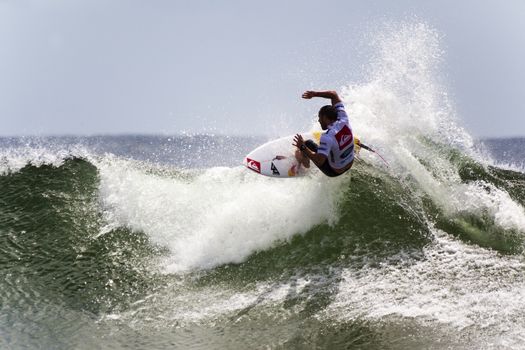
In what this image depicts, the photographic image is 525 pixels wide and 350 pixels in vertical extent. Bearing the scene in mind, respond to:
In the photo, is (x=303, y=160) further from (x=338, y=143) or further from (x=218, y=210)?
(x=218, y=210)

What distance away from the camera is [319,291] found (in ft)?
21.4

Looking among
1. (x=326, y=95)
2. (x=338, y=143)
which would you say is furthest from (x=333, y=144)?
(x=326, y=95)

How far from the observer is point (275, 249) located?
7.63 meters

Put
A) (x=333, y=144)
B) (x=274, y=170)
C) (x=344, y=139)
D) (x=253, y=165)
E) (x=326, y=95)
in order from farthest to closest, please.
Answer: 1. (x=253, y=165)
2. (x=274, y=170)
3. (x=326, y=95)
4. (x=344, y=139)
5. (x=333, y=144)

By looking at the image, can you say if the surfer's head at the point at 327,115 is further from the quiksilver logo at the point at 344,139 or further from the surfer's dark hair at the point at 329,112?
the quiksilver logo at the point at 344,139

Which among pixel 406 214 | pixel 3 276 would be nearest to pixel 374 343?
pixel 406 214

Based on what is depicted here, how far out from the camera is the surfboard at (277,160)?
8289 mm

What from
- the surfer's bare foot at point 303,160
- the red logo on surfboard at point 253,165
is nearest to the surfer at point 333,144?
the surfer's bare foot at point 303,160

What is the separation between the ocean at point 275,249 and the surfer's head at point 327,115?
88 centimetres

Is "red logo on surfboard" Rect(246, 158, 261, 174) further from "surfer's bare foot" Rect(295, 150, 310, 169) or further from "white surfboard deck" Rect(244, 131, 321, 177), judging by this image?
"surfer's bare foot" Rect(295, 150, 310, 169)

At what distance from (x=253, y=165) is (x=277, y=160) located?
0.40 m

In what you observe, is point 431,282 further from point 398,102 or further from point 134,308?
point 398,102

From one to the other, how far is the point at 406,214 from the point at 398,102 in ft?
9.04

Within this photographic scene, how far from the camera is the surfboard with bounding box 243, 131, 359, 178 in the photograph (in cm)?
829
